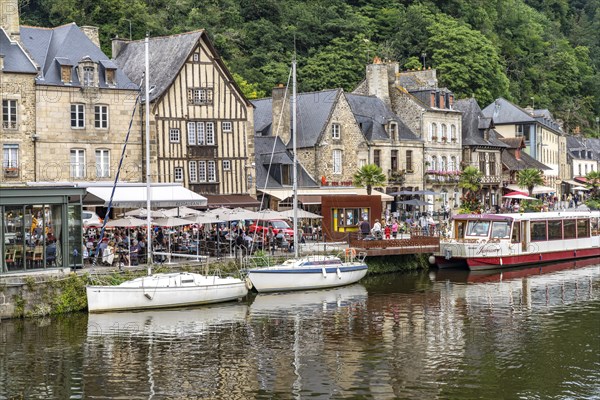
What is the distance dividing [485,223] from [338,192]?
9.33 m

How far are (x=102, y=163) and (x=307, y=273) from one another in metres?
11.3

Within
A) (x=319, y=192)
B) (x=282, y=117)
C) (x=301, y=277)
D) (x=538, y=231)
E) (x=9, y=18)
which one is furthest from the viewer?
(x=282, y=117)

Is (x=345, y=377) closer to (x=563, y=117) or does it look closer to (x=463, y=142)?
(x=463, y=142)

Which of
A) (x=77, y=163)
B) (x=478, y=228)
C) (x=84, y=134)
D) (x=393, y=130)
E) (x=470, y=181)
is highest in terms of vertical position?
(x=393, y=130)

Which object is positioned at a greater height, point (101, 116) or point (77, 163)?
point (101, 116)

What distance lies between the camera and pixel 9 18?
37.6 metres

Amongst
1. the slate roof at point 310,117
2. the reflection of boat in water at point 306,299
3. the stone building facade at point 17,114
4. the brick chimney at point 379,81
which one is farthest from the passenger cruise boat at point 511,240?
the stone building facade at point 17,114

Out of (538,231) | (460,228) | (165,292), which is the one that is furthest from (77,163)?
(538,231)

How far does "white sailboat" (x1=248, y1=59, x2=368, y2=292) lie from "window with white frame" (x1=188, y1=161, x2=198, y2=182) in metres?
9.50

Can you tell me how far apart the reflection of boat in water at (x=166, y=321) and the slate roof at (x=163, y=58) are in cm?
1451

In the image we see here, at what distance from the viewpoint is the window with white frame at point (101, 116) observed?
38812 mm

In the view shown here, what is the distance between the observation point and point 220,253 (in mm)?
34375

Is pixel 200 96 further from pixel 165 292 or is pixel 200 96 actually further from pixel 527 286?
pixel 527 286

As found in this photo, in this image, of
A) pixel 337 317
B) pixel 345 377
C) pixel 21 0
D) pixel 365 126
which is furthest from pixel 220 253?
→ pixel 21 0
